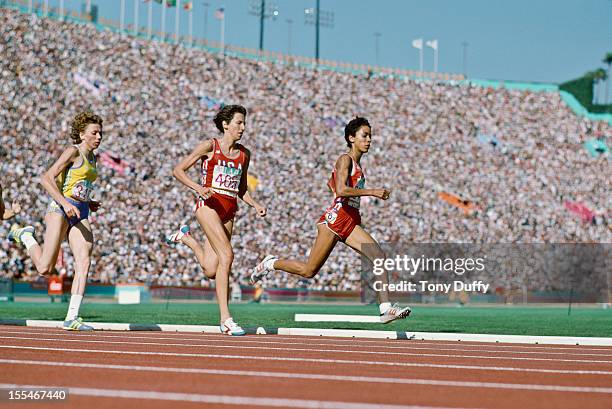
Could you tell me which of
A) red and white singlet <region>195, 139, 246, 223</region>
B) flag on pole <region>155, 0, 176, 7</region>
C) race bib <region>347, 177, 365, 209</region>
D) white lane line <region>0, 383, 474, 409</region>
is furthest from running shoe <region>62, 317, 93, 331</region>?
flag on pole <region>155, 0, 176, 7</region>

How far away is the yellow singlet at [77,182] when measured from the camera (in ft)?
32.5

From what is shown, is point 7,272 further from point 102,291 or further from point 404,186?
point 404,186

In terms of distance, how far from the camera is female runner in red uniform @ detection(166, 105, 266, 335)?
947 cm

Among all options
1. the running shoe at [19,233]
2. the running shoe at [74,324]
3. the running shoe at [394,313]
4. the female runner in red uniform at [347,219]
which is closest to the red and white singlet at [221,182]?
the female runner in red uniform at [347,219]

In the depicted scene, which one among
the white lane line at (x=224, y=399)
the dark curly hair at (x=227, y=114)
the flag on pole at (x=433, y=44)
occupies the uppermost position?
the flag on pole at (x=433, y=44)

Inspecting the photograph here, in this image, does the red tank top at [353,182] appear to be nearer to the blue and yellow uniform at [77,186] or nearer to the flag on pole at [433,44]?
the blue and yellow uniform at [77,186]

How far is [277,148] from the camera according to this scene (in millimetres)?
44188

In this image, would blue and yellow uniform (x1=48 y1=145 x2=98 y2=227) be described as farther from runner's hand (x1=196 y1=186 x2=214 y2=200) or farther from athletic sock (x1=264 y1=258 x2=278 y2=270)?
athletic sock (x1=264 y1=258 x2=278 y2=270)

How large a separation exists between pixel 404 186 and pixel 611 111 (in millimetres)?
25753

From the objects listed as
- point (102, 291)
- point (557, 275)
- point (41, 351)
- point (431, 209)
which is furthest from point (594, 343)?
point (431, 209)

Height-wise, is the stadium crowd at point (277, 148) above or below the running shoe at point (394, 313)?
above

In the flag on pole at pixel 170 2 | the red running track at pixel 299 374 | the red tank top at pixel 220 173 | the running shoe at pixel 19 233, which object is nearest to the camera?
the red running track at pixel 299 374

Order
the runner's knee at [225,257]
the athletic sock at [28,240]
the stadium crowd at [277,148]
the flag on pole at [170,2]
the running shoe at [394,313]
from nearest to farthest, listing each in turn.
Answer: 1. the running shoe at [394,313]
2. the runner's knee at [225,257]
3. the athletic sock at [28,240]
4. the stadium crowd at [277,148]
5. the flag on pole at [170,2]

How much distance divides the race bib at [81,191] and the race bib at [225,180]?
4.84 feet
